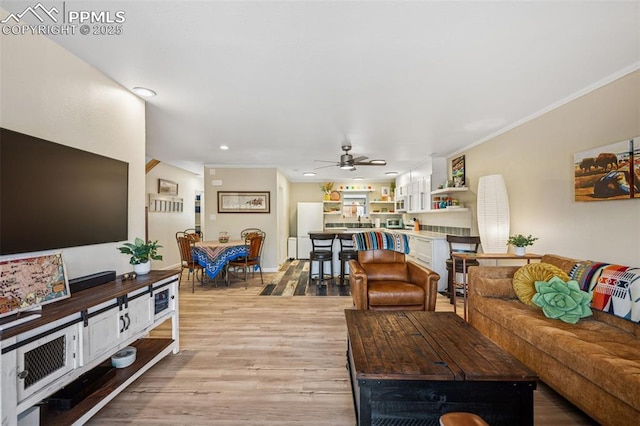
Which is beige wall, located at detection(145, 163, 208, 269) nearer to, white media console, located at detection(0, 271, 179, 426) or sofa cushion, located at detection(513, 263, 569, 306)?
white media console, located at detection(0, 271, 179, 426)

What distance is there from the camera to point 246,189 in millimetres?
6336

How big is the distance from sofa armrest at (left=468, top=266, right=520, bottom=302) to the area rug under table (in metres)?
2.13

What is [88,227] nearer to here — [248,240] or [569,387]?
[248,240]

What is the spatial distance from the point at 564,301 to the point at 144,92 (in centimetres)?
401

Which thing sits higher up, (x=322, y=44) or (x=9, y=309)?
(x=322, y=44)

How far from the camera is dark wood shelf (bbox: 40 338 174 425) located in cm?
152

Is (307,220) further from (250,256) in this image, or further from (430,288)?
(430,288)

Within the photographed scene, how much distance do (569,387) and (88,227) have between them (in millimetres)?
3458

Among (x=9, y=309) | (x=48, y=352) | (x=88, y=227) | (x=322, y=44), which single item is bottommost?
(x=48, y=352)

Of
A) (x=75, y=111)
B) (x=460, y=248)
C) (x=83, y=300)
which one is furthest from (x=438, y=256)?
(x=75, y=111)

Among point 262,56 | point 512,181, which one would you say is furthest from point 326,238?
point 262,56

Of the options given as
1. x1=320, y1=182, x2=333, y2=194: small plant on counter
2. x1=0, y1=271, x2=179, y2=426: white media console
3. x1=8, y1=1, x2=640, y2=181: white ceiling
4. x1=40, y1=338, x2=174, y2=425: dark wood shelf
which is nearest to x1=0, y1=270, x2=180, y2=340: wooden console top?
x1=0, y1=271, x2=179, y2=426: white media console

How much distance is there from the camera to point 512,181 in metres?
3.60

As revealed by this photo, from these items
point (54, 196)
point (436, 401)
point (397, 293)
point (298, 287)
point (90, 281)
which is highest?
point (54, 196)
